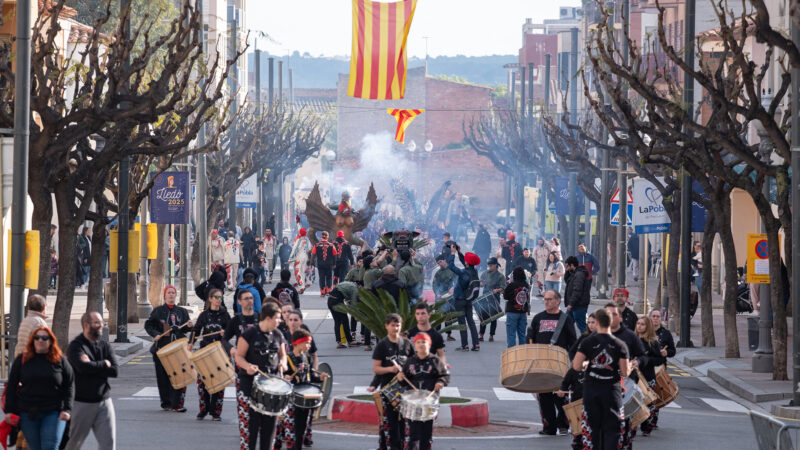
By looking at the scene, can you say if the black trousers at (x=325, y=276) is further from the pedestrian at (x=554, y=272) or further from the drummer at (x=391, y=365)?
the drummer at (x=391, y=365)

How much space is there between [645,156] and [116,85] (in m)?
8.28

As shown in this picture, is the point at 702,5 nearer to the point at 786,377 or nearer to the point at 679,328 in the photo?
the point at 679,328

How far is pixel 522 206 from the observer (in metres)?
80.8

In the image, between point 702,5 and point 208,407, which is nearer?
point 208,407

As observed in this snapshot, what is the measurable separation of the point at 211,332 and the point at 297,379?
10.8 ft

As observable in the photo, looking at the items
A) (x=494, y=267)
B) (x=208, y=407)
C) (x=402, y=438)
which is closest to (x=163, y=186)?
(x=494, y=267)

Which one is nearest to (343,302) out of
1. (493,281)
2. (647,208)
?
(493,281)

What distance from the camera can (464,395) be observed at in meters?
19.7

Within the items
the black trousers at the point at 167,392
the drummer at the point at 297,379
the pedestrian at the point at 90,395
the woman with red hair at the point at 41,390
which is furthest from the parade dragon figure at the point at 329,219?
the woman with red hair at the point at 41,390

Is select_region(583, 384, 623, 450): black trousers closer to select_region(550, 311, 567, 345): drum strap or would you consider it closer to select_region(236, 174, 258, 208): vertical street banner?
select_region(550, 311, 567, 345): drum strap

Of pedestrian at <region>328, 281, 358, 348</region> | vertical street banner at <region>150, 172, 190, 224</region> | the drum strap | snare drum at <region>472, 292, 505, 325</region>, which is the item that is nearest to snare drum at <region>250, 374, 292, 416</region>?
the drum strap

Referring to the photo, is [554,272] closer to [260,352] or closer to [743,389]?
[743,389]

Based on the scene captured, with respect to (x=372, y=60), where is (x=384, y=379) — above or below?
below

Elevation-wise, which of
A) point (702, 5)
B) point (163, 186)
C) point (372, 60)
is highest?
point (702, 5)
